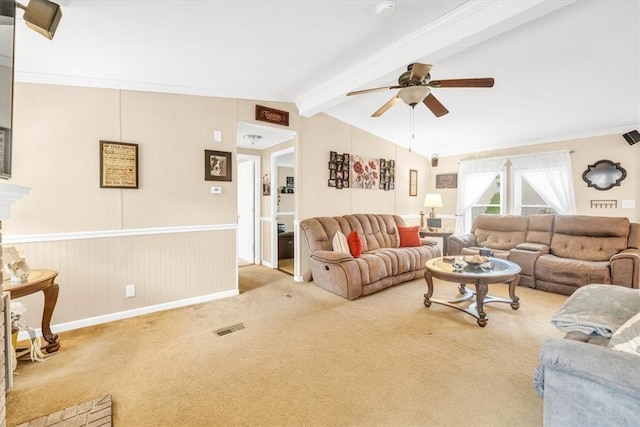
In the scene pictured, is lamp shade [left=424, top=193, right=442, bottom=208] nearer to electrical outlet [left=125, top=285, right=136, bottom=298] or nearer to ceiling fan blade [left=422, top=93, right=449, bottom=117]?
ceiling fan blade [left=422, top=93, right=449, bottom=117]

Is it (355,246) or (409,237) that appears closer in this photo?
(355,246)

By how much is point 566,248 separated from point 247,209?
5388mm

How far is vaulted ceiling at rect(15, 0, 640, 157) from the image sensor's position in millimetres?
2123

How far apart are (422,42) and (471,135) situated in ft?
10.5

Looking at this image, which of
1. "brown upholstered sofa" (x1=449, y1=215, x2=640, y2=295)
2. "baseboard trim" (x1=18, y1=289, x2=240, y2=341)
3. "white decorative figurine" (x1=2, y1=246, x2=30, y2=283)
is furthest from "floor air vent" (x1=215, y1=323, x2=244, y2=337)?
"brown upholstered sofa" (x1=449, y1=215, x2=640, y2=295)

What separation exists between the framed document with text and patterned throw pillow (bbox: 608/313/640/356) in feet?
12.6

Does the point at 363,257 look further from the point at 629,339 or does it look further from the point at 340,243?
the point at 629,339

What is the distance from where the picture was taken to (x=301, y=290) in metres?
3.95

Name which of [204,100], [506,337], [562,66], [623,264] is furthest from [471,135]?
[204,100]

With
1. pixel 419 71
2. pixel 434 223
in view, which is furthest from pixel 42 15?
pixel 434 223

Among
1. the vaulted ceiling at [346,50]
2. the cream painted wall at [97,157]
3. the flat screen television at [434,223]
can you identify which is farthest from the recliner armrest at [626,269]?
the cream painted wall at [97,157]

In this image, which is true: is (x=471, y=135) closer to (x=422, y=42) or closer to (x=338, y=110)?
(x=338, y=110)

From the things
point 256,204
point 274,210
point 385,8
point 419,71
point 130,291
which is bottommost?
point 130,291

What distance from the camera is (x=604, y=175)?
14.2 ft
